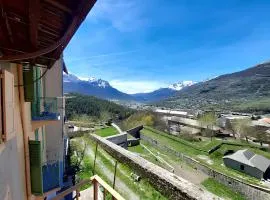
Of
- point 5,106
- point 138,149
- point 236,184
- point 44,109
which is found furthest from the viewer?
point 138,149

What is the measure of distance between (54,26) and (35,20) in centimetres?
33

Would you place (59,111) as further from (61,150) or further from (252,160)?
(252,160)

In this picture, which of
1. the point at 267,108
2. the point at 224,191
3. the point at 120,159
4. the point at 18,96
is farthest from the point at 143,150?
the point at 267,108

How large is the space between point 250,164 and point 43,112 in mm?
30450

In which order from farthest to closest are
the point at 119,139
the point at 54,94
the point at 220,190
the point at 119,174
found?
1. the point at 119,139
2. the point at 220,190
3. the point at 119,174
4. the point at 54,94

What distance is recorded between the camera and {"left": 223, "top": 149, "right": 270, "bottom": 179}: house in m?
31.6

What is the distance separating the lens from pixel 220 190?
26.0 m

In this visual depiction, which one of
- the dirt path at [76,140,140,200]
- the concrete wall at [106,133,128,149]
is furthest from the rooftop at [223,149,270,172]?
the dirt path at [76,140,140,200]

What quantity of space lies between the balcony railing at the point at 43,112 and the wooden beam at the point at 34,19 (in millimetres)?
4185

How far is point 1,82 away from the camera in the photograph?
3.30 m

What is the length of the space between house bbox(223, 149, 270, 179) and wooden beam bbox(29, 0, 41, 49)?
1306 inches

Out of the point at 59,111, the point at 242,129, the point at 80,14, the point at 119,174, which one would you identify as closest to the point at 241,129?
the point at 242,129

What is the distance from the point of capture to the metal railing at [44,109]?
733 cm

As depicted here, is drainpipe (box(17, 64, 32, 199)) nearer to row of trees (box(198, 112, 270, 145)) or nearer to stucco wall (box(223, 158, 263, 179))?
stucco wall (box(223, 158, 263, 179))
